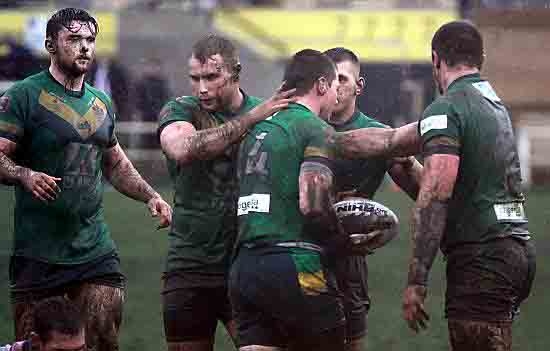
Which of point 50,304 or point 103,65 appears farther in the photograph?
point 103,65

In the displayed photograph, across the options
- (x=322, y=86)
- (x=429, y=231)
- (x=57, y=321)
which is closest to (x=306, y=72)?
(x=322, y=86)

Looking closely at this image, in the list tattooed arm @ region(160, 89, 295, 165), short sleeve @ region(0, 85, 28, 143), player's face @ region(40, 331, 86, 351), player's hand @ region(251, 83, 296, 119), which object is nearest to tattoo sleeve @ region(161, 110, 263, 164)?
tattooed arm @ region(160, 89, 295, 165)

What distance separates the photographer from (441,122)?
6.46 meters

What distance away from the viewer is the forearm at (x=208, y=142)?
687 cm

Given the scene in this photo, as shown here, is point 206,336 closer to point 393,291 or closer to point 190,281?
point 190,281

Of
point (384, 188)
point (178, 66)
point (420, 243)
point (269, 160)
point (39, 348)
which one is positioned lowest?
point (39, 348)

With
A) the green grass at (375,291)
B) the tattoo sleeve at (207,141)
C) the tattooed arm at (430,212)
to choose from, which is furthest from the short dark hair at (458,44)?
the green grass at (375,291)

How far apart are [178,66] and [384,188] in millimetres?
6811

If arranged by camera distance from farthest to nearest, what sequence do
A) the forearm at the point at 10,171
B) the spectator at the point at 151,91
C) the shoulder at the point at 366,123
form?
the spectator at the point at 151,91 < the shoulder at the point at 366,123 < the forearm at the point at 10,171

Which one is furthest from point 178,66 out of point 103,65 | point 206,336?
point 206,336

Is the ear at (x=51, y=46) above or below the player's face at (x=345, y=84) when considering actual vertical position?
above

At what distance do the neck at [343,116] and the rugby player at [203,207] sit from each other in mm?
818

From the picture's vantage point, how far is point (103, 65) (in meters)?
28.8

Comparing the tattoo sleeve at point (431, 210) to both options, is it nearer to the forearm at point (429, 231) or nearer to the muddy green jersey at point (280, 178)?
the forearm at point (429, 231)
